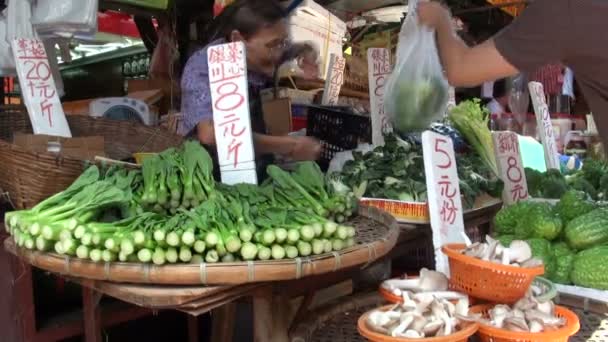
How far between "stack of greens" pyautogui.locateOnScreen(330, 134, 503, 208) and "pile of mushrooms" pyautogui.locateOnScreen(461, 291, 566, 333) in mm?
899

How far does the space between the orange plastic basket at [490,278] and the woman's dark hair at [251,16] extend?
146 cm

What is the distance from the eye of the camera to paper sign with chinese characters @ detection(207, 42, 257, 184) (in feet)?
6.82

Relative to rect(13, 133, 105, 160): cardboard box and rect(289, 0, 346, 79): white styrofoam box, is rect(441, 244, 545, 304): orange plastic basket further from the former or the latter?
rect(289, 0, 346, 79): white styrofoam box

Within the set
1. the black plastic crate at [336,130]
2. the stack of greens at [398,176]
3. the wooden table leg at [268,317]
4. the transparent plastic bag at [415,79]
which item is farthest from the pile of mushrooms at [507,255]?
the black plastic crate at [336,130]

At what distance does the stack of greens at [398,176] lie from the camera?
8.58 feet

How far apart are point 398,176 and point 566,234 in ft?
2.56

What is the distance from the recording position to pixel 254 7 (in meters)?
2.68

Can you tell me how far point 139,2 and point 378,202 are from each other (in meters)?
2.32

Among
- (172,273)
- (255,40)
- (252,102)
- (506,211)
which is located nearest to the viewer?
(172,273)

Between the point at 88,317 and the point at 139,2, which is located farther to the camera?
the point at 139,2

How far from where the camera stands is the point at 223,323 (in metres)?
2.54

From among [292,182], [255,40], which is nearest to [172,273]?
[292,182]

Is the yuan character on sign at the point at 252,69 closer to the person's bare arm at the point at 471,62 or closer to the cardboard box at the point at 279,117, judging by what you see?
the cardboard box at the point at 279,117

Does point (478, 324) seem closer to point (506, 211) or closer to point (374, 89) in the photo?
point (506, 211)
